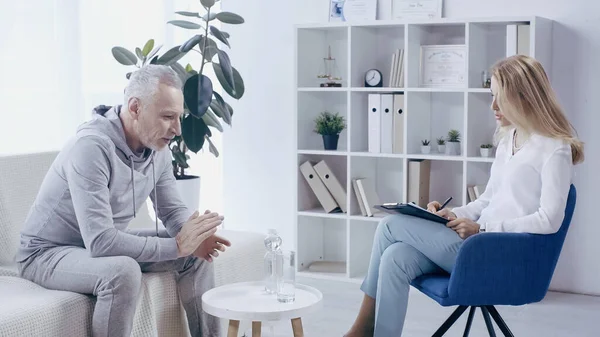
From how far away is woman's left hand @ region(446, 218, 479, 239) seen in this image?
2.92 m

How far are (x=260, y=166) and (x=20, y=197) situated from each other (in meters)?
2.10

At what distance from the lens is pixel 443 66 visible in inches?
173

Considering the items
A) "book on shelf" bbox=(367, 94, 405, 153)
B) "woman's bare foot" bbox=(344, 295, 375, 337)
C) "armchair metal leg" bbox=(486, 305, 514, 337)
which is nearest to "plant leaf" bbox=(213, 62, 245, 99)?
"book on shelf" bbox=(367, 94, 405, 153)

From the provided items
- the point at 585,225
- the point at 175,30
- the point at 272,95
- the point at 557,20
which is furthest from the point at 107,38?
the point at 585,225

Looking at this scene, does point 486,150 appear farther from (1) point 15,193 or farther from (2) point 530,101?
(1) point 15,193

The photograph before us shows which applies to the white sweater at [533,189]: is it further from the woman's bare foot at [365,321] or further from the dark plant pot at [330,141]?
the dark plant pot at [330,141]

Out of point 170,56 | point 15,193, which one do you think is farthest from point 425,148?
point 15,193

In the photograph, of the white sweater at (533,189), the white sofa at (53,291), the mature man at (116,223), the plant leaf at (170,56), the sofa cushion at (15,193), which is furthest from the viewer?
the plant leaf at (170,56)

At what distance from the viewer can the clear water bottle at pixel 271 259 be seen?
2.80 m

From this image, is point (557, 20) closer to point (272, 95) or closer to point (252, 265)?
point (272, 95)

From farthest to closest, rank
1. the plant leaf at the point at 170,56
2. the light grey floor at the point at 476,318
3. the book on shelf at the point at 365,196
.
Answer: the book on shelf at the point at 365,196 → the plant leaf at the point at 170,56 → the light grey floor at the point at 476,318

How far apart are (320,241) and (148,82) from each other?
2271 mm

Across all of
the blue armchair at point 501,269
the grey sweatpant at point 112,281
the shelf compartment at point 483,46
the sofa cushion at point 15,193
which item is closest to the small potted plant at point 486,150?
the shelf compartment at point 483,46

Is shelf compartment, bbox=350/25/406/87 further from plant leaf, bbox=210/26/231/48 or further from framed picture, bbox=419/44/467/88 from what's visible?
plant leaf, bbox=210/26/231/48
